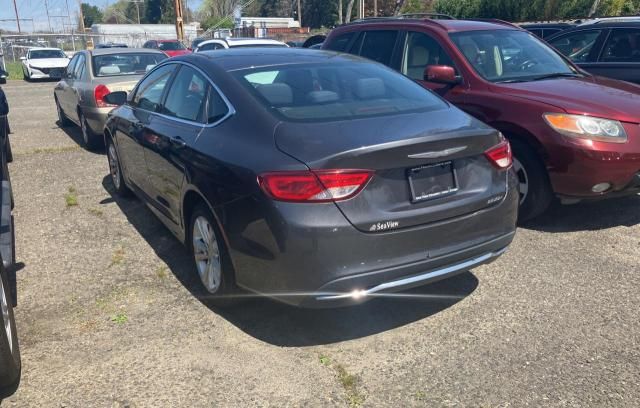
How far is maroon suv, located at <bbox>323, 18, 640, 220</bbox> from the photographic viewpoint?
4762mm

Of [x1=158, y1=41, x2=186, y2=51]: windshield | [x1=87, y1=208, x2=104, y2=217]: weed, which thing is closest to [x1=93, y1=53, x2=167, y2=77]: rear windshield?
[x1=87, y1=208, x2=104, y2=217]: weed

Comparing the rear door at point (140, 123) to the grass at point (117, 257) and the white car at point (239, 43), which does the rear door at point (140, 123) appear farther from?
the white car at point (239, 43)

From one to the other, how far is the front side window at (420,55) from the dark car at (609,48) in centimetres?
289

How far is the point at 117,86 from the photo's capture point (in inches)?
337

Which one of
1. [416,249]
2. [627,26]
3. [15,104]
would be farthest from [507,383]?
[15,104]

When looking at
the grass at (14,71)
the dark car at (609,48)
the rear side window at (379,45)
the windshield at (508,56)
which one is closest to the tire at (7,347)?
the windshield at (508,56)

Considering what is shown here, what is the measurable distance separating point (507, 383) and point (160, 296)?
232 cm

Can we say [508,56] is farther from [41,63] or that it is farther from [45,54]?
[45,54]

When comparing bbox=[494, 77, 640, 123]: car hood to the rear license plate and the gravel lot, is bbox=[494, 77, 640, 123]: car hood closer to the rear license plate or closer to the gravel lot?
the gravel lot

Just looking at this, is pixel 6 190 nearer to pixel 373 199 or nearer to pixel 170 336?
pixel 170 336

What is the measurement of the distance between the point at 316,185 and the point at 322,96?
3.33ft

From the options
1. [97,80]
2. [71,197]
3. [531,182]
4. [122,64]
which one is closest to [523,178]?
[531,182]

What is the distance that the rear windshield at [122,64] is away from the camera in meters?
9.24

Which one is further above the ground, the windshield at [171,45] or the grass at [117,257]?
the windshield at [171,45]
